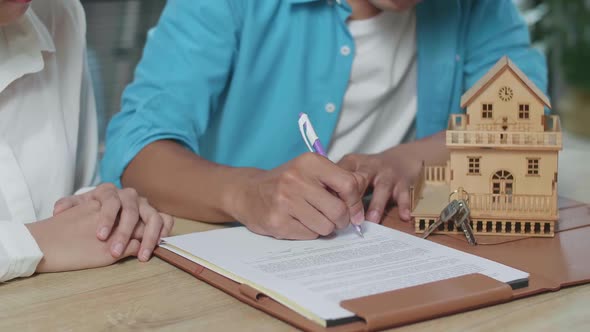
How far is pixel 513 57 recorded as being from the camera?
1720 mm

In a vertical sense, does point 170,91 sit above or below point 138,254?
above

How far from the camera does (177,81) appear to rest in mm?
1479

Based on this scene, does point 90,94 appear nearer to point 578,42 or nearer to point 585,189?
point 585,189

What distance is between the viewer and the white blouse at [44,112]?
4.16 feet

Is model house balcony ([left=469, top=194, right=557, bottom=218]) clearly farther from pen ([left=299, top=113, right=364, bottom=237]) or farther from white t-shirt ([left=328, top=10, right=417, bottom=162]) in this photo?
white t-shirt ([left=328, top=10, right=417, bottom=162])

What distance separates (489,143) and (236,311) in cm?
46

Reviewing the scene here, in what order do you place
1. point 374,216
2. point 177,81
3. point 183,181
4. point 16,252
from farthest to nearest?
point 177,81
point 183,181
point 374,216
point 16,252

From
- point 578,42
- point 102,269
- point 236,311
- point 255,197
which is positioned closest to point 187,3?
point 255,197

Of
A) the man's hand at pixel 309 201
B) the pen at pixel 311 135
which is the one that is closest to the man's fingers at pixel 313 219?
the man's hand at pixel 309 201

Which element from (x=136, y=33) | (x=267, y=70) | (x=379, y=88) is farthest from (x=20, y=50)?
(x=136, y=33)

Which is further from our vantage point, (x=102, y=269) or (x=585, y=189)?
(x=585, y=189)

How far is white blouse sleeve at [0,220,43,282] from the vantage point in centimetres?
97

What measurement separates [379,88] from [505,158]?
0.59m

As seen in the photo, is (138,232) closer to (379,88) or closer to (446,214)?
(446,214)
